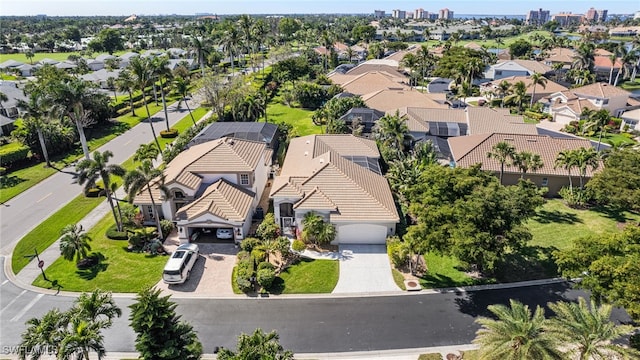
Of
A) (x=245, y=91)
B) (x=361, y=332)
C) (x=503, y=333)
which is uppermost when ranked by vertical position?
(x=245, y=91)

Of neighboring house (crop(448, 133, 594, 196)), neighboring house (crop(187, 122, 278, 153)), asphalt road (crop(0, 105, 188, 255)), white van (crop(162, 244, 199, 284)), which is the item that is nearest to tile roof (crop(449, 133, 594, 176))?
neighboring house (crop(448, 133, 594, 196))

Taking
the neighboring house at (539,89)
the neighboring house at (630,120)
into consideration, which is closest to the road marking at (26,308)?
the neighboring house at (630,120)

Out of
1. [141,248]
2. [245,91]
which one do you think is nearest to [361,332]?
[141,248]

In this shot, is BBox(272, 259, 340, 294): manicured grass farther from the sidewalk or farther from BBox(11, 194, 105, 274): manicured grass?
BBox(11, 194, 105, 274): manicured grass

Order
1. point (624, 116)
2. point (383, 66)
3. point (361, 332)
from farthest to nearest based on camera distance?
point (383, 66)
point (624, 116)
point (361, 332)

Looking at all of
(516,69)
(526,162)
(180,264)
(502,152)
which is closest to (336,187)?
(180,264)

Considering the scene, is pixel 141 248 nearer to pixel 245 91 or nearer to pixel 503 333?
pixel 503 333

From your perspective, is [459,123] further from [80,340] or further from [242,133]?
[80,340]

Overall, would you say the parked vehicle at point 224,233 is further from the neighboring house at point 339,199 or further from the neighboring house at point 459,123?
the neighboring house at point 459,123
